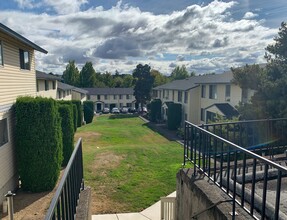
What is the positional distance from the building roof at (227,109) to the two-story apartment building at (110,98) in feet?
132

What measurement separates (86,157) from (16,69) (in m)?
5.78

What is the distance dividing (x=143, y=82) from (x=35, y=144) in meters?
43.5

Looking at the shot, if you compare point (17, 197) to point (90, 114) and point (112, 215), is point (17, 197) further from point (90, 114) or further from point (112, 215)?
point (90, 114)

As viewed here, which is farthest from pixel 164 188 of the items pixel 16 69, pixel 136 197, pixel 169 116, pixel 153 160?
pixel 169 116

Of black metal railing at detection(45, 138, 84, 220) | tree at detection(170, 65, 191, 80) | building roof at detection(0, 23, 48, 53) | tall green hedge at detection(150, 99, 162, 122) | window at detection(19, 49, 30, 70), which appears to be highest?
tree at detection(170, 65, 191, 80)

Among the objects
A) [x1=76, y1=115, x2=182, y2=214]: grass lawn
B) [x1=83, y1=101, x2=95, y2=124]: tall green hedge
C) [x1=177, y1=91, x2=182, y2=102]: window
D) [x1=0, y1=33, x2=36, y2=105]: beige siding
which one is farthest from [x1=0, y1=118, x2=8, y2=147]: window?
[x1=83, y1=101, x2=95, y2=124]: tall green hedge

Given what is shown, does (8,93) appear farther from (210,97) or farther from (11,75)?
(210,97)

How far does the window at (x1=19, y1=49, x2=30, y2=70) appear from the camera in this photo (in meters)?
11.2

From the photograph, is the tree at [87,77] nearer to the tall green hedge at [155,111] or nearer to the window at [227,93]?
the tall green hedge at [155,111]

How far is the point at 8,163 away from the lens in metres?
8.97

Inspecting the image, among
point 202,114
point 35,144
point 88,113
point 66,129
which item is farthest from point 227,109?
point 88,113

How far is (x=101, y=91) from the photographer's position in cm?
6012

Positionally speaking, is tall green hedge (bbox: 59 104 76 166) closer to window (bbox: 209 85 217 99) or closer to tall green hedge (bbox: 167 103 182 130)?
window (bbox: 209 85 217 99)

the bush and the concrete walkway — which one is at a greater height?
the bush
